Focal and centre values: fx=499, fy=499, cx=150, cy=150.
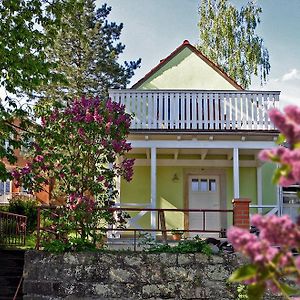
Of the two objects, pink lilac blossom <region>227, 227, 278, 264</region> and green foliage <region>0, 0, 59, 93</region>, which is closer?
pink lilac blossom <region>227, 227, 278, 264</region>

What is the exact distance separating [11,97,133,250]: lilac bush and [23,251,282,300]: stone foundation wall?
2.60 ft

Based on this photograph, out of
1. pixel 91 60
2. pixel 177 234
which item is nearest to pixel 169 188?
pixel 177 234

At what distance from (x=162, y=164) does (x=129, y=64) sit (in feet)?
44.9

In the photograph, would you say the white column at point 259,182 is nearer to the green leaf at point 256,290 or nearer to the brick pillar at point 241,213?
the brick pillar at point 241,213

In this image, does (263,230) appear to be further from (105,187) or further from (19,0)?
(19,0)

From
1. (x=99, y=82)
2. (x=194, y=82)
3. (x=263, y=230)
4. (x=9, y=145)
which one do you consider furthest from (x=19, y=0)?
(x=99, y=82)

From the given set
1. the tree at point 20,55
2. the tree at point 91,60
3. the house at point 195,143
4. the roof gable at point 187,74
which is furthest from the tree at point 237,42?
the tree at point 20,55

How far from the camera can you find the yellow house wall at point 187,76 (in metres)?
16.9

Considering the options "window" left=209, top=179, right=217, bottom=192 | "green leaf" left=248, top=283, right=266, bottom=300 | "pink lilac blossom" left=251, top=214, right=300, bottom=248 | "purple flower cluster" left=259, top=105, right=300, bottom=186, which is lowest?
"green leaf" left=248, top=283, right=266, bottom=300

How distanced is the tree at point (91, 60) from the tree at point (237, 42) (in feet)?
15.0

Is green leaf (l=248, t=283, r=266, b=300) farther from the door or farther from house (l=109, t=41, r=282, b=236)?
the door

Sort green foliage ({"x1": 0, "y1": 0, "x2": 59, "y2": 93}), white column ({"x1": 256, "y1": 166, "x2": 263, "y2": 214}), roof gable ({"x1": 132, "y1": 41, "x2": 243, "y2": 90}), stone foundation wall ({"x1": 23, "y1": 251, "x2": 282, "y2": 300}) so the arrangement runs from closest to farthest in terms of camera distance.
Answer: stone foundation wall ({"x1": 23, "y1": 251, "x2": 282, "y2": 300}) < green foliage ({"x1": 0, "y1": 0, "x2": 59, "y2": 93}) < white column ({"x1": 256, "y1": 166, "x2": 263, "y2": 214}) < roof gable ({"x1": 132, "y1": 41, "x2": 243, "y2": 90})

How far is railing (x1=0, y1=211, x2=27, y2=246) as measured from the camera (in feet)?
51.1

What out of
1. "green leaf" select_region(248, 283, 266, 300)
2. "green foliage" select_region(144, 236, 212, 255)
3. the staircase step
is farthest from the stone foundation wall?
"green leaf" select_region(248, 283, 266, 300)
